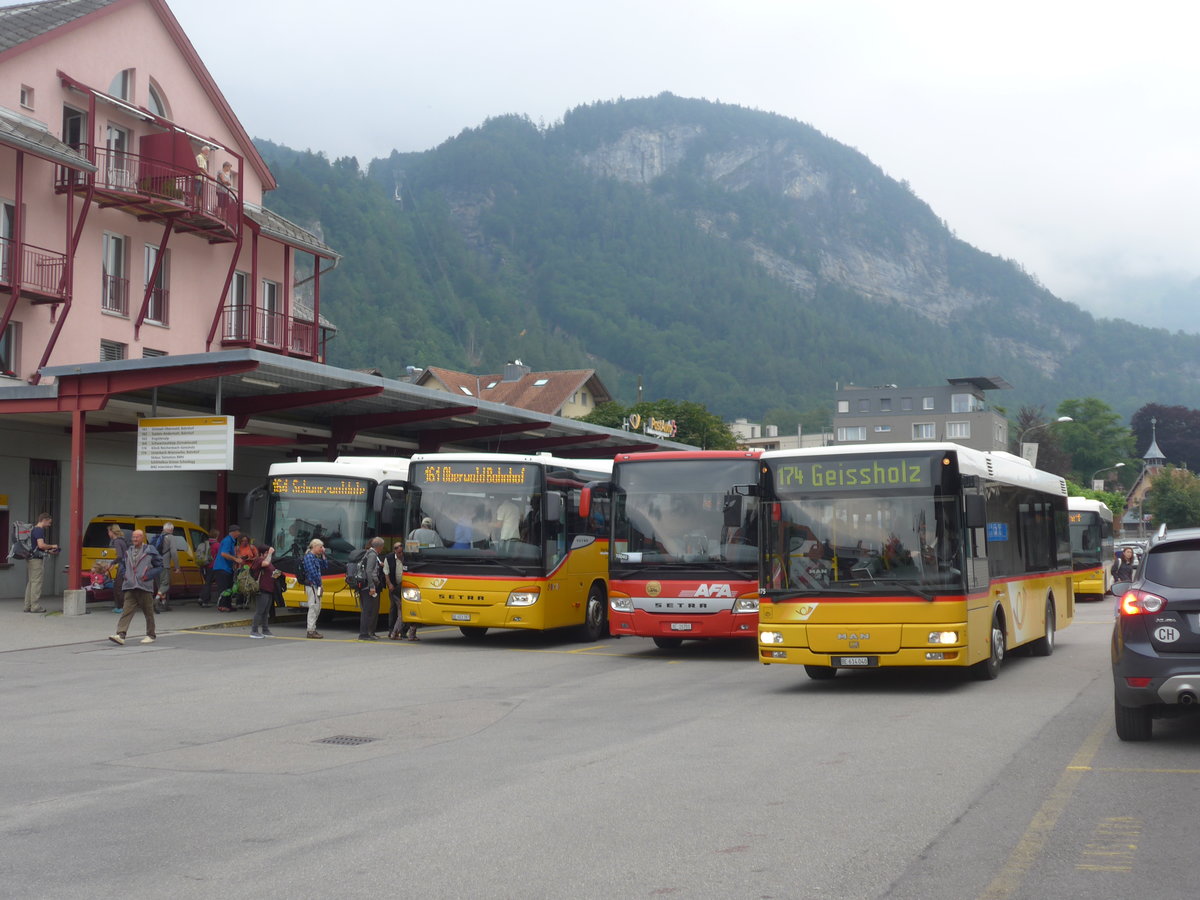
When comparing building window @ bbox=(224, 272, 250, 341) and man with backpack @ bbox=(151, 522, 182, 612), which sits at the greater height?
building window @ bbox=(224, 272, 250, 341)

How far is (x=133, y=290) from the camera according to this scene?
36.3m

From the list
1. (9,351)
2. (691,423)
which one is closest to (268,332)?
(9,351)

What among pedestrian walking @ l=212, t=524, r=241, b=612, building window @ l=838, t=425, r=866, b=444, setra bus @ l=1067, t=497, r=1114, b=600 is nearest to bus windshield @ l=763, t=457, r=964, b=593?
pedestrian walking @ l=212, t=524, r=241, b=612

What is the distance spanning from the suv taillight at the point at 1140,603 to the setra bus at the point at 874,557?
11.7 ft

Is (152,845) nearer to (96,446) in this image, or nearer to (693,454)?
(693,454)

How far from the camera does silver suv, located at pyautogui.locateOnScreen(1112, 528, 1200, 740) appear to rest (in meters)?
9.54

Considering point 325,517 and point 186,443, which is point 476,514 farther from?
point 186,443

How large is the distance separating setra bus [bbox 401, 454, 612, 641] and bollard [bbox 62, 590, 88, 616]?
7.51 metres

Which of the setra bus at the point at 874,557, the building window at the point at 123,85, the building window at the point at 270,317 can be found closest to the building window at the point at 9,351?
the building window at the point at 123,85

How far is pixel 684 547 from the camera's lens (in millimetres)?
18625

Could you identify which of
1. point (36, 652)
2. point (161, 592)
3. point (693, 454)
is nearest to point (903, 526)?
point (693, 454)

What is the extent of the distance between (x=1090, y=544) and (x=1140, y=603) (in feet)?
94.1

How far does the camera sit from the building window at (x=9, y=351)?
105 feet

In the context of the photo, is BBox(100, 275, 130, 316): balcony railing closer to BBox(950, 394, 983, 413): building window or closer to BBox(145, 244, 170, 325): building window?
BBox(145, 244, 170, 325): building window
